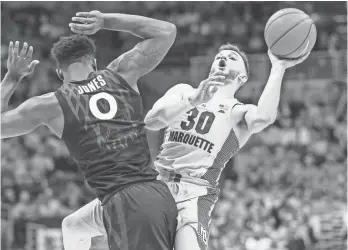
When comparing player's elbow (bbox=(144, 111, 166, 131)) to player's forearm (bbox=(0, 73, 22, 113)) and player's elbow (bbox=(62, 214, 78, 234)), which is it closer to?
player's elbow (bbox=(62, 214, 78, 234))

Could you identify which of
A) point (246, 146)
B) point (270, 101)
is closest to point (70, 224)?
point (270, 101)

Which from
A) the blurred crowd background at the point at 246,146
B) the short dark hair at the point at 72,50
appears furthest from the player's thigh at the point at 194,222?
the blurred crowd background at the point at 246,146

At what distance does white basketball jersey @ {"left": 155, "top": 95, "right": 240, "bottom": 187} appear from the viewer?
5.84 m

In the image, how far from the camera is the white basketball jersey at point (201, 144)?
584 cm

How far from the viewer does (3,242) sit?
13.0 m

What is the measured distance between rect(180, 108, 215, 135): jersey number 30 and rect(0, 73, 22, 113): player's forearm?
160cm

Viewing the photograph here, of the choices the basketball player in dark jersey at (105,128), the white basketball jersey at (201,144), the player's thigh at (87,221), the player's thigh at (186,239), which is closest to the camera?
the basketball player in dark jersey at (105,128)

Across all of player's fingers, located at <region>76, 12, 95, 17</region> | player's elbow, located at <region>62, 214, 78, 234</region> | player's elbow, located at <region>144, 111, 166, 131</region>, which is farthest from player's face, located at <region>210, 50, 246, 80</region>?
player's elbow, located at <region>62, 214, 78, 234</region>

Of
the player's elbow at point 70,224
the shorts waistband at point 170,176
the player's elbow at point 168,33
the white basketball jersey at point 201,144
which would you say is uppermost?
the player's elbow at point 168,33

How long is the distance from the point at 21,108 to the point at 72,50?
1.94ft

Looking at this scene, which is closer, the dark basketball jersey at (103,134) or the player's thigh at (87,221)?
the dark basketball jersey at (103,134)

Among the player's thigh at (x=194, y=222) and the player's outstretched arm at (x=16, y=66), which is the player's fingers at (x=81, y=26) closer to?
the player's outstretched arm at (x=16, y=66)

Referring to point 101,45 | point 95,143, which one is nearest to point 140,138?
point 95,143

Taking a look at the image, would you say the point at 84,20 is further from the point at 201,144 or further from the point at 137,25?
the point at 201,144
